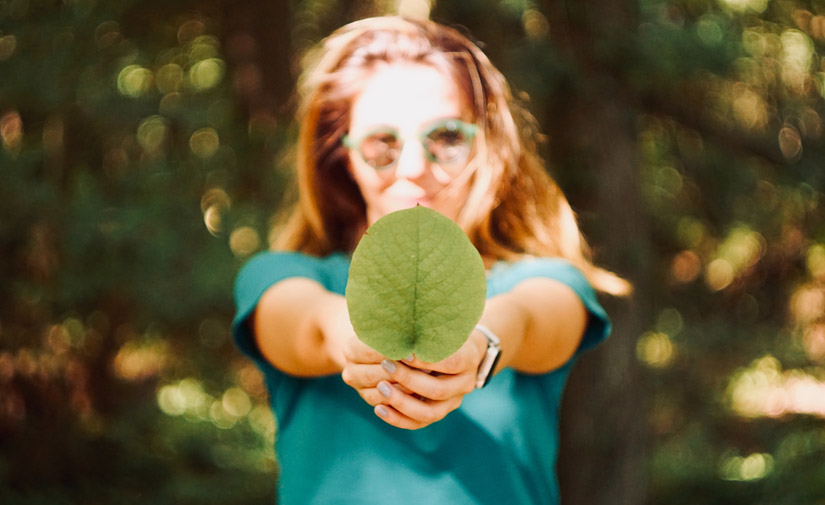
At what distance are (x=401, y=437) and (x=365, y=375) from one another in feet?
1.39

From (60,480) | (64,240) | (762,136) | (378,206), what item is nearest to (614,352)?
(762,136)

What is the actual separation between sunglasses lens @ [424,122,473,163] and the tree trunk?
4.80 ft

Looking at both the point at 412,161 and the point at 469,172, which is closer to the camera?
the point at 412,161

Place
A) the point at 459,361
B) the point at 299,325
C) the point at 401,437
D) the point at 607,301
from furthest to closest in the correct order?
the point at 607,301, the point at 401,437, the point at 299,325, the point at 459,361

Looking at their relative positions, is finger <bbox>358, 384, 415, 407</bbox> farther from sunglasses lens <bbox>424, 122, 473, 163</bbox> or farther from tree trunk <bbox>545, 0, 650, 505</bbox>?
tree trunk <bbox>545, 0, 650, 505</bbox>

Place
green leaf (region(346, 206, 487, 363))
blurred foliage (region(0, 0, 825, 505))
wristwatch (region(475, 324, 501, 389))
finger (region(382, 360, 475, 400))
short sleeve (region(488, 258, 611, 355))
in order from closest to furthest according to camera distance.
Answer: green leaf (region(346, 206, 487, 363)), finger (region(382, 360, 475, 400)), wristwatch (region(475, 324, 501, 389)), short sleeve (region(488, 258, 611, 355)), blurred foliage (region(0, 0, 825, 505))

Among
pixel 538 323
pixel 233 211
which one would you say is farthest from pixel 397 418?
pixel 233 211

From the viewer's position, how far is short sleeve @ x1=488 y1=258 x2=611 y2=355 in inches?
52.4

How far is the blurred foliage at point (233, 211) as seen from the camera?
2768 millimetres

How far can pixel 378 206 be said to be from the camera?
4.20 ft

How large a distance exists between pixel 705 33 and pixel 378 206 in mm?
1740

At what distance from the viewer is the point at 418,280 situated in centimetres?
77

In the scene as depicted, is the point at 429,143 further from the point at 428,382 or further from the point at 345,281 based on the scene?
the point at 428,382

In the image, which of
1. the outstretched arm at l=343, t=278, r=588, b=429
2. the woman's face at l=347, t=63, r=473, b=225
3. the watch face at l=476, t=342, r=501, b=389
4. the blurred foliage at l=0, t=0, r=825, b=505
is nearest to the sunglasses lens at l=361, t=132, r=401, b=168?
the woman's face at l=347, t=63, r=473, b=225
